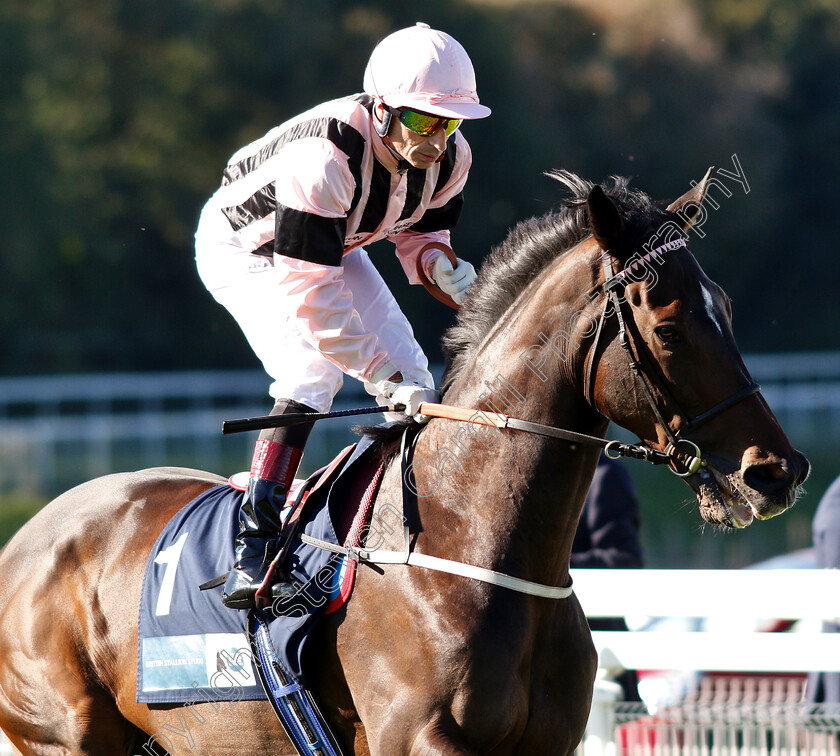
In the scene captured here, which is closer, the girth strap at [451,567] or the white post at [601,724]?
the girth strap at [451,567]

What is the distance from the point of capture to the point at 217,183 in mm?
19828

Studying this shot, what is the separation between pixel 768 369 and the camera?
20562 millimetres

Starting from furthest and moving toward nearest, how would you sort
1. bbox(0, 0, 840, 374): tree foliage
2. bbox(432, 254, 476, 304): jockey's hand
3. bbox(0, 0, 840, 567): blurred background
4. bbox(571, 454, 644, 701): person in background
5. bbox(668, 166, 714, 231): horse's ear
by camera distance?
bbox(0, 0, 840, 374): tree foliage < bbox(0, 0, 840, 567): blurred background < bbox(571, 454, 644, 701): person in background < bbox(432, 254, 476, 304): jockey's hand < bbox(668, 166, 714, 231): horse's ear

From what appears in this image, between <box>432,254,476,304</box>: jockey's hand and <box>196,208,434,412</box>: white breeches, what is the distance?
0.53ft

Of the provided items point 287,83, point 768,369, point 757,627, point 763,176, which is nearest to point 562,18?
point 763,176

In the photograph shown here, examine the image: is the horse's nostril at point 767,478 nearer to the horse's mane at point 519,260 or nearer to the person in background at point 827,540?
the horse's mane at point 519,260

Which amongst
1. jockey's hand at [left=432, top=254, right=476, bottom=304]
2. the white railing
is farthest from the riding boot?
the white railing

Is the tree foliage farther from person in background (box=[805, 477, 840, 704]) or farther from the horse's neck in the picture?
the horse's neck

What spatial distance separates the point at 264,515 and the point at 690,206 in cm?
129

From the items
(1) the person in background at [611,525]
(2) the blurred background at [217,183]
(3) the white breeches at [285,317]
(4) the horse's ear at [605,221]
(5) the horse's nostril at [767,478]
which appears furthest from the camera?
(2) the blurred background at [217,183]

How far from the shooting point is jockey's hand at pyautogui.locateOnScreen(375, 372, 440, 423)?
2.84m

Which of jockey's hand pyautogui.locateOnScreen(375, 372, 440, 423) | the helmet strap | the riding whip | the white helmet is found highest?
the white helmet

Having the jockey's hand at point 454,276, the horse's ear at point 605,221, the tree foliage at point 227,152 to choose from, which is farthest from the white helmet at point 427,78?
the tree foliage at point 227,152

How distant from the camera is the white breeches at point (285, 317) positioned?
297 cm
